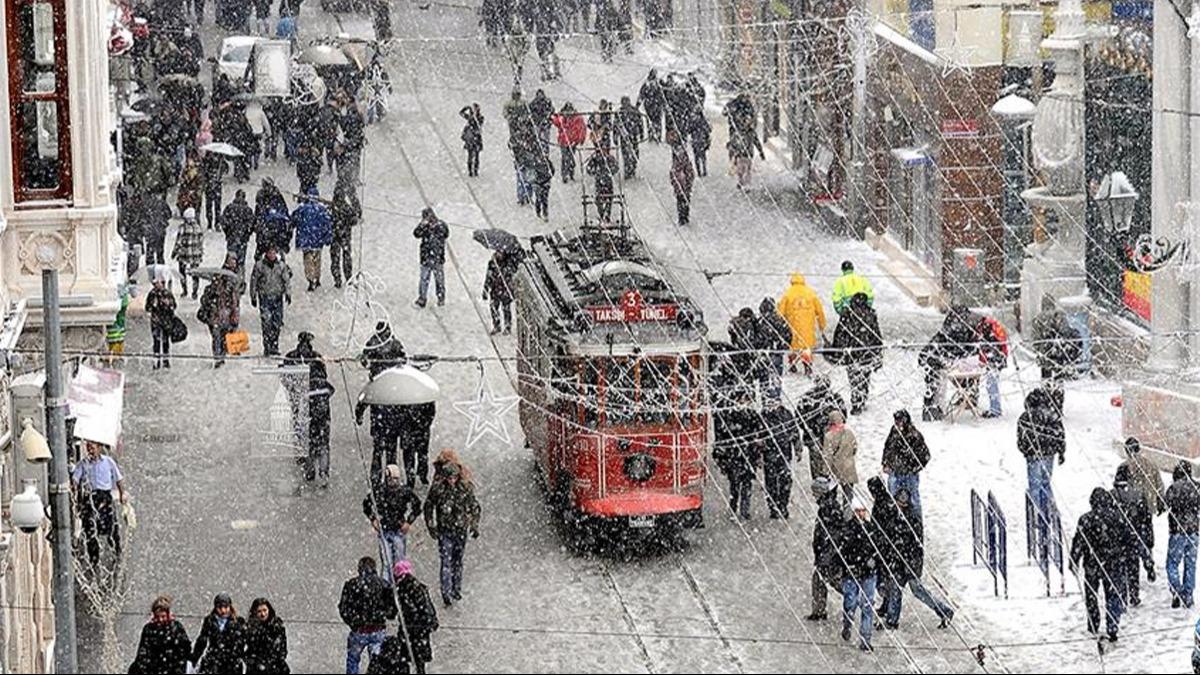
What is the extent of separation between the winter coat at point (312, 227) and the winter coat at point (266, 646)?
16.2 meters

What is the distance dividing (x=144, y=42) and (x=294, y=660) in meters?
29.8

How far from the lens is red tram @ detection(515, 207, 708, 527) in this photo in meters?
29.9

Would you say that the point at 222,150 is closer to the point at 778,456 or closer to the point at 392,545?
the point at 778,456

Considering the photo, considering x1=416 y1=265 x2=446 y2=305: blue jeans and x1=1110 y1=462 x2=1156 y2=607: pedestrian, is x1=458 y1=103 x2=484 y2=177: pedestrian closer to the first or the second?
x1=416 y1=265 x2=446 y2=305: blue jeans

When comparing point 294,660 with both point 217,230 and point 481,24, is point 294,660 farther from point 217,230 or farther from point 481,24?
point 481,24

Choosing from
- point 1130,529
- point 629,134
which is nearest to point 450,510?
point 1130,529

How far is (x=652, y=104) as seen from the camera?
47.6 meters

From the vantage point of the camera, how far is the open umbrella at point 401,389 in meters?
30.4

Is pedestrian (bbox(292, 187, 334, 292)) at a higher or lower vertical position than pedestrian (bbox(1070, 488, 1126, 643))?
higher

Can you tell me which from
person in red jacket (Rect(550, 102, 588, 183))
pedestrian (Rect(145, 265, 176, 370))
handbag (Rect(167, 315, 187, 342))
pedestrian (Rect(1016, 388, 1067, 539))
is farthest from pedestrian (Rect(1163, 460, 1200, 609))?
person in red jacket (Rect(550, 102, 588, 183))

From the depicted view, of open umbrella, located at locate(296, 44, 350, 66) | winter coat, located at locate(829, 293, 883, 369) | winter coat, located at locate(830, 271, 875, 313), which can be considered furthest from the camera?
open umbrella, located at locate(296, 44, 350, 66)

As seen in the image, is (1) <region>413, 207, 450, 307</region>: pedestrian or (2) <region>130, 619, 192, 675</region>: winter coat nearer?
(2) <region>130, 619, 192, 675</region>: winter coat

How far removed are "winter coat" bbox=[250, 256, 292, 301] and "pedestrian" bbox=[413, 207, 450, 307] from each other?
2.34 metres

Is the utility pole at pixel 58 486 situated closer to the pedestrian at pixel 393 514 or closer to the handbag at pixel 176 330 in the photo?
the pedestrian at pixel 393 514
